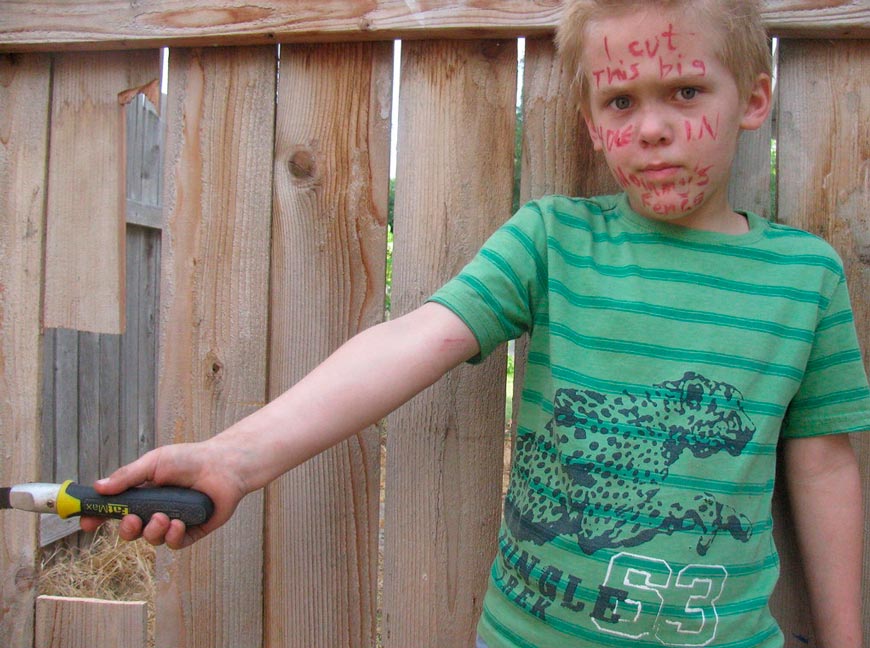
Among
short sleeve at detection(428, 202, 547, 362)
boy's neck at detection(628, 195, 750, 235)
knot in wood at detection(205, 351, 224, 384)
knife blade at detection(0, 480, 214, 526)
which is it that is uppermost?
boy's neck at detection(628, 195, 750, 235)

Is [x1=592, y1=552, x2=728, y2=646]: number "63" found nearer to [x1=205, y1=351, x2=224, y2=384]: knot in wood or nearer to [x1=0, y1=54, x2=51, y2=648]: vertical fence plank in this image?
[x1=205, y1=351, x2=224, y2=384]: knot in wood

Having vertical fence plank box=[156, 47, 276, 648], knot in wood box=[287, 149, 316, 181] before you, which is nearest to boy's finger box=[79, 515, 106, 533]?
vertical fence plank box=[156, 47, 276, 648]

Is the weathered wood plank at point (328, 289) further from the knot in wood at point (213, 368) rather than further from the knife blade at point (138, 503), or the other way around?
the knife blade at point (138, 503)

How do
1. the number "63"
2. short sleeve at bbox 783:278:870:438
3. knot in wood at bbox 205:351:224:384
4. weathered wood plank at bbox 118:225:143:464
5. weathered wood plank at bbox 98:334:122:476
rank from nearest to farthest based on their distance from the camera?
the number "63", short sleeve at bbox 783:278:870:438, knot in wood at bbox 205:351:224:384, weathered wood plank at bbox 98:334:122:476, weathered wood plank at bbox 118:225:143:464

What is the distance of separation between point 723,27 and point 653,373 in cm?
64

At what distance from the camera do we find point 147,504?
1132 millimetres

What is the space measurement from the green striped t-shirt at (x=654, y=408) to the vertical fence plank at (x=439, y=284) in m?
0.25

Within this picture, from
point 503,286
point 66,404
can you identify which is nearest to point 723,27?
point 503,286

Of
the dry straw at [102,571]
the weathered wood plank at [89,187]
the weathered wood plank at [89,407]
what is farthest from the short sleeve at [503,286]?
the weathered wood plank at [89,407]

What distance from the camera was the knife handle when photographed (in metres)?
1.13

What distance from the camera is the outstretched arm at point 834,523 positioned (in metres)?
1.46

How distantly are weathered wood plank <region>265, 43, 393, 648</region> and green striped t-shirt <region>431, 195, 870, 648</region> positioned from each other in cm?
43

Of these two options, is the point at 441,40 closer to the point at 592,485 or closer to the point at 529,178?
the point at 529,178

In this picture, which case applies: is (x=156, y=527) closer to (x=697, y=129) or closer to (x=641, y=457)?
(x=641, y=457)
